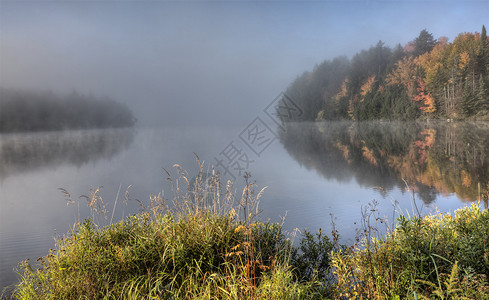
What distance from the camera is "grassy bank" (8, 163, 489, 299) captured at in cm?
317

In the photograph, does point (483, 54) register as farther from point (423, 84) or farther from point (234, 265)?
point (234, 265)

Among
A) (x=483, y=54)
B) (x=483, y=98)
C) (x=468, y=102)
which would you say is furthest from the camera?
(x=483, y=54)

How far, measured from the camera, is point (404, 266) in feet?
11.2

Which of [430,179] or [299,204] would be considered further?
[430,179]

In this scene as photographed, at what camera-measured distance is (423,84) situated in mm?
59719

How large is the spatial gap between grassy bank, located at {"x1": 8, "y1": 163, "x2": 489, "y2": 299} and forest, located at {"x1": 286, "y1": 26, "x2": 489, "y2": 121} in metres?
52.4

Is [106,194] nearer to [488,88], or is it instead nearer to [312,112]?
[488,88]

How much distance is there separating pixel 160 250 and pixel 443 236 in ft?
12.9

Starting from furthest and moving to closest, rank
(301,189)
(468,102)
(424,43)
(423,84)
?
(424,43), (423,84), (468,102), (301,189)

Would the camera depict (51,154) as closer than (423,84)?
Yes

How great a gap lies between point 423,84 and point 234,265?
6910cm

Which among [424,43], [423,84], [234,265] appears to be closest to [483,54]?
[423,84]

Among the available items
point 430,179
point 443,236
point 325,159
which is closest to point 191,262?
point 443,236

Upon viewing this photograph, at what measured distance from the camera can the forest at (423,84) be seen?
48531 millimetres
